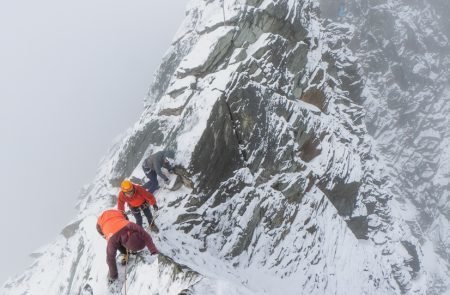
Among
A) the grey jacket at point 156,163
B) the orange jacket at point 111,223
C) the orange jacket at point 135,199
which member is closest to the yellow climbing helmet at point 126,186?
the orange jacket at point 135,199

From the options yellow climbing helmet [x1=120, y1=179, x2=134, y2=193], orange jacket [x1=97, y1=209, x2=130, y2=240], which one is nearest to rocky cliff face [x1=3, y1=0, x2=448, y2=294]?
orange jacket [x1=97, y1=209, x2=130, y2=240]

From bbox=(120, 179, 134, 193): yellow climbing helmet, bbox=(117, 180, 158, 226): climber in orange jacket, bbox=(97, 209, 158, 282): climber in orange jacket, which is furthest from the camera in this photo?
bbox=(117, 180, 158, 226): climber in orange jacket

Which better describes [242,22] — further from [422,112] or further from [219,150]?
[422,112]

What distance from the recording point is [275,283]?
811 inches

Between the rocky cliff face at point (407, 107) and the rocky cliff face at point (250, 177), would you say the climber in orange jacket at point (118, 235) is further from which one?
the rocky cliff face at point (407, 107)

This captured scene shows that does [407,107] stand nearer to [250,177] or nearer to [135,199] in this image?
[250,177]

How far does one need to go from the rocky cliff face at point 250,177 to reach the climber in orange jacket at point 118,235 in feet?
4.09

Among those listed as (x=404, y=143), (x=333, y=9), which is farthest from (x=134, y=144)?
(x=404, y=143)

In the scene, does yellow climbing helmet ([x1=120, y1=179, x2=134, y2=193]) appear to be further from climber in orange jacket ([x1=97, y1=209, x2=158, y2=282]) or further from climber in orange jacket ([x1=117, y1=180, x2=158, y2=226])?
climber in orange jacket ([x1=97, y1=209, x2=158, y2=282])

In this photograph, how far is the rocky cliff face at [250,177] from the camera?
682 inches

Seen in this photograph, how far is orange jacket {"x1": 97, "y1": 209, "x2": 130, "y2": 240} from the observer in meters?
11.0

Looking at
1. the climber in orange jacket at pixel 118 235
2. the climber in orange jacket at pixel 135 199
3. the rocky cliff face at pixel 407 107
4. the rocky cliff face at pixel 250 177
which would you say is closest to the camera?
the climber in orange jacket at pixel 118 235

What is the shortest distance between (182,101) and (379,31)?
153ft

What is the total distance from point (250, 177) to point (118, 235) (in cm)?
1052
